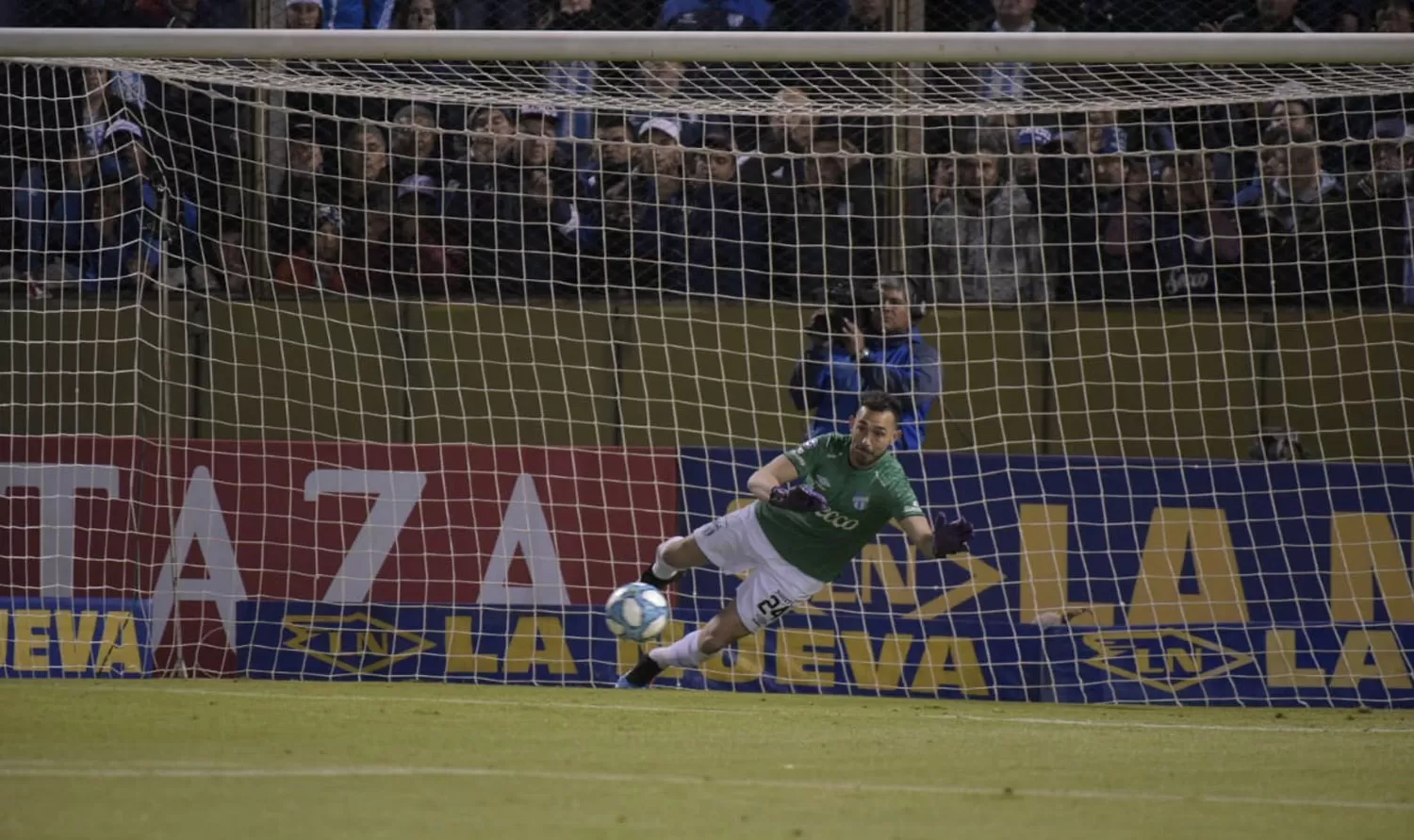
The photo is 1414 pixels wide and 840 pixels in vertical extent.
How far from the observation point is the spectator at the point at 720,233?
11.4m

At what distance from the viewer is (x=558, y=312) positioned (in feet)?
37.5

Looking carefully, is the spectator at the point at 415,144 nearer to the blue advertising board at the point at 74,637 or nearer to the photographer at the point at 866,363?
the photographer at the point at 866,363

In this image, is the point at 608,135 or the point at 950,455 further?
the point at 608,135

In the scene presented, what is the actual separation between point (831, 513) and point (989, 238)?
8.25ft

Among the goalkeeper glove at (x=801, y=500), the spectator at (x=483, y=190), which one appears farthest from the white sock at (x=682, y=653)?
the spectator at (x=483, y=190)

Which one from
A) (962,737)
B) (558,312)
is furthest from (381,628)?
(962,737)

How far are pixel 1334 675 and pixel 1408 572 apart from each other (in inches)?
27.0

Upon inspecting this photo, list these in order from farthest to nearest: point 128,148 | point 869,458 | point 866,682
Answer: point 128,148
point 866,682
point 869,458

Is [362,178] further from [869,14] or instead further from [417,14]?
[869,14]

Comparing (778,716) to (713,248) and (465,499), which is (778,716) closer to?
(465,499)

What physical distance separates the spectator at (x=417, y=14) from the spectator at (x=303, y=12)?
0.47 metres

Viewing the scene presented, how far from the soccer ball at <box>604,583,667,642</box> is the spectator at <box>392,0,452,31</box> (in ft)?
13.5

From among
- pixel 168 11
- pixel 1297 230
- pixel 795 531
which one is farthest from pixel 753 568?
pixel 168 11

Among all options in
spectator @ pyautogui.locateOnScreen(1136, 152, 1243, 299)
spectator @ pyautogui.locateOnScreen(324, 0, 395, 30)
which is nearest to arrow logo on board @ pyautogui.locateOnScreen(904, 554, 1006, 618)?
spectator @ pyautogui.locateOnScreen(1136, 152, 1243, 299)
